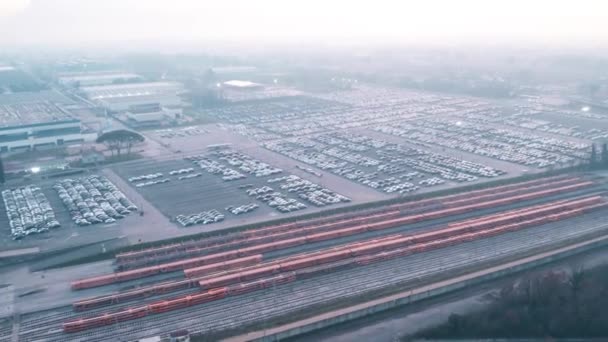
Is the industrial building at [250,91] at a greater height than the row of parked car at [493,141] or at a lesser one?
greater

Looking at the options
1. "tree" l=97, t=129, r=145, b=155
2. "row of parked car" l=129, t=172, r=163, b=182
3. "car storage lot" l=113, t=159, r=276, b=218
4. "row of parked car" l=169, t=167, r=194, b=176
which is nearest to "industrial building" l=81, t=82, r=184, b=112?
"tree" l=97, t=129, r=145, b=155

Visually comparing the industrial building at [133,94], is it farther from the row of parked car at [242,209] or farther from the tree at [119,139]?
the row of parked car at [242,209]

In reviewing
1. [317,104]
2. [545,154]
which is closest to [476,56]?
[317,104]

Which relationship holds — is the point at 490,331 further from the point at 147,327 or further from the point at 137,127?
the point at 137,127

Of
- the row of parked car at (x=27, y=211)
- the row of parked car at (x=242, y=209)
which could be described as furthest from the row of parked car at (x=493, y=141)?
the row of parked car at (x=27, y=211)

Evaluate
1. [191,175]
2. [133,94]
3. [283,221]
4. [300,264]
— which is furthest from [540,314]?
[133,94]

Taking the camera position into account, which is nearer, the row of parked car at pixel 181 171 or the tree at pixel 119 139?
the row of parked car at pixel 181 171

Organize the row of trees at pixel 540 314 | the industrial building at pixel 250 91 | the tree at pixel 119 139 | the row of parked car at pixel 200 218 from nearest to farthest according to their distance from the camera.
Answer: the row of trees at pixel 540 314 < the row of parked car at pixel 200 218 < the tree at pixel 119 139 < the industrial building at pixel 250 91

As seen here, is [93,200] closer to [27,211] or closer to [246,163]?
[27,211]
